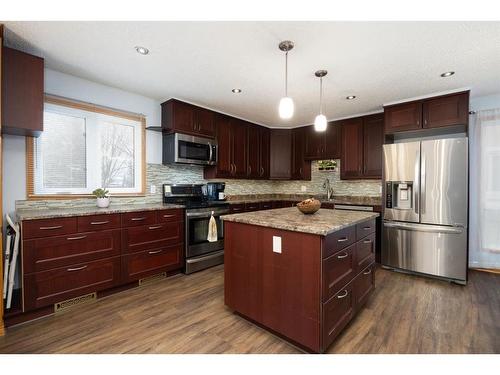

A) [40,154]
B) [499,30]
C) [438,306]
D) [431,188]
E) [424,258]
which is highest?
[499,30]

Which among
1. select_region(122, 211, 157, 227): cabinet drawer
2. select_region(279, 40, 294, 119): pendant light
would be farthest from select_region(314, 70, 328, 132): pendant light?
select_region(122, 211, 157, 227): cabinet drawer

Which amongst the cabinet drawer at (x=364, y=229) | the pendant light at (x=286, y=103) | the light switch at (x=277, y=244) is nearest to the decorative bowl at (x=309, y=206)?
the cabinet drawer at (x=364, y=229)

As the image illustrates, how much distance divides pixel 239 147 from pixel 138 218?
7.35 ft

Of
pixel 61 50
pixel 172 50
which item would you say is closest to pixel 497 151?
pixel 172 50

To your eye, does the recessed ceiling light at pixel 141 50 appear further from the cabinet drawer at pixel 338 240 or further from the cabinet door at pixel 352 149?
the cabinet door at pixel 352 149

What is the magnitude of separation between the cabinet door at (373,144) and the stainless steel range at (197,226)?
245cm

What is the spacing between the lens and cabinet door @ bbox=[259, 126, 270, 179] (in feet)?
15.6

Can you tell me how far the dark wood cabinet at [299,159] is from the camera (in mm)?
4844

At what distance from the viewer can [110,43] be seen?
1988 millimetres

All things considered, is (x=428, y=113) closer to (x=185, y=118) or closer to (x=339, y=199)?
(x=339, y=199)

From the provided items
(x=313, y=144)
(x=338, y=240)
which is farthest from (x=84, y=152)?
(x=313, y=144)

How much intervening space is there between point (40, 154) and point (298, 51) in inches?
111

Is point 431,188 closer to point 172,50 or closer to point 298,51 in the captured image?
point 298,51

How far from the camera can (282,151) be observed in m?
5.02
